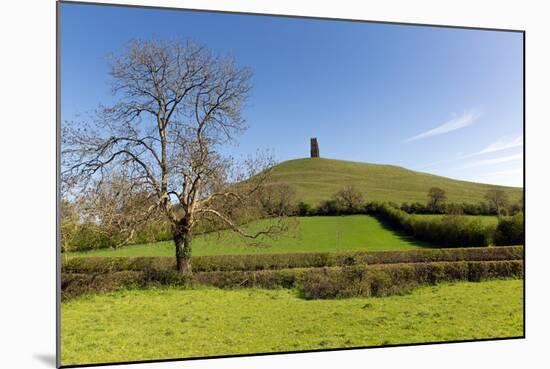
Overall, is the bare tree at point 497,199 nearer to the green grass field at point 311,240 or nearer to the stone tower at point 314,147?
the green grass field at point 311,240

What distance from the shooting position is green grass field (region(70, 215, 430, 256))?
23.4 ft

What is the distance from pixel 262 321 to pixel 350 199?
6.35ft

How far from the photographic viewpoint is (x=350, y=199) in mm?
7492

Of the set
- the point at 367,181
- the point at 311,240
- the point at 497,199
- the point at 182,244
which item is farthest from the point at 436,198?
the point at 182,244

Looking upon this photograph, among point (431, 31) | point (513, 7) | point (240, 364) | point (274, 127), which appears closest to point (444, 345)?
point (240, 364)

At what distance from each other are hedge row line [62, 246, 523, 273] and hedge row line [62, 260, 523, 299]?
61 mm

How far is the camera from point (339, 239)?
743cm

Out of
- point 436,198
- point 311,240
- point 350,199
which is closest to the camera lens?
Result: point 311,240

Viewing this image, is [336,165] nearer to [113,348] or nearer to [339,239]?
[339,239]

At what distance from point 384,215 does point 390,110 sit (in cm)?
138

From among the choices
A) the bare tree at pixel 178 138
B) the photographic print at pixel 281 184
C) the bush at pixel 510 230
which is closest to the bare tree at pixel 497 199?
the photographic print at pixel 281 184

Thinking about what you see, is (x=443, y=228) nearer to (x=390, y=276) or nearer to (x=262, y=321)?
(x=390, y=276)

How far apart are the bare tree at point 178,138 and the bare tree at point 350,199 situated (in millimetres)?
859

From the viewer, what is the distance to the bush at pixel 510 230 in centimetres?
797
